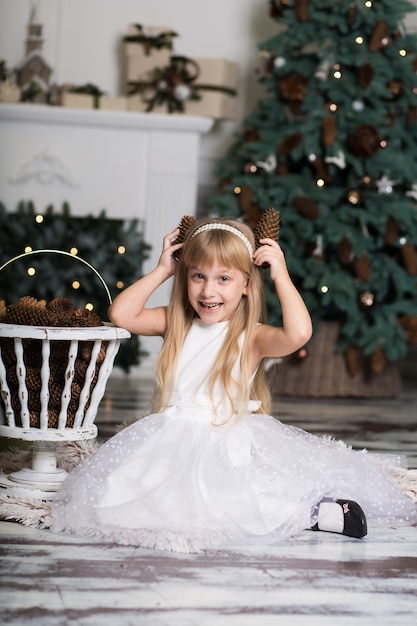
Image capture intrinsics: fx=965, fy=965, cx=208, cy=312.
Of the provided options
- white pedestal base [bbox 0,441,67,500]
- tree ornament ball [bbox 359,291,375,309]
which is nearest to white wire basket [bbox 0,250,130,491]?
white pedestal base [bbox 0,441,67,500]

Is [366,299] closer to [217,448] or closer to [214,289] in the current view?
[214,289]

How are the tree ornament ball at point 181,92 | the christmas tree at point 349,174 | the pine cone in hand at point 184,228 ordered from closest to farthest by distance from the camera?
the pine cone in hand at point 184,228 < the christmas tree at point 349,174 < the tree ornament ball at point 181,92

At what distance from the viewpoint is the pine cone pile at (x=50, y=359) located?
8.04 ft

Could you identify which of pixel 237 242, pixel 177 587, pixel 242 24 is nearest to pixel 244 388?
pixel 237 242

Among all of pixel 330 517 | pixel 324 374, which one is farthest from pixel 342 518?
pixel 324 374

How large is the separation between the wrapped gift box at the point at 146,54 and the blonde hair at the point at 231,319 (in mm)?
3229

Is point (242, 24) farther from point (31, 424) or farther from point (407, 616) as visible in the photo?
point (407, 616)

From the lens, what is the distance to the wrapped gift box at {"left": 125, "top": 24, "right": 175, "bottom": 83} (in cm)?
552

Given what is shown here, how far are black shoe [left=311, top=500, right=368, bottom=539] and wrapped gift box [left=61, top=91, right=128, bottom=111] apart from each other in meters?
3.60

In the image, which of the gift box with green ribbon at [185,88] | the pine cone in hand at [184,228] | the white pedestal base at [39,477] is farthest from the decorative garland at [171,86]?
the white pedestal base at [39,477]

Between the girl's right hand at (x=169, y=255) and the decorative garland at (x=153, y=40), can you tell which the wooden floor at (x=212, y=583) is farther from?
the decorative garland at (x=153, y=40)

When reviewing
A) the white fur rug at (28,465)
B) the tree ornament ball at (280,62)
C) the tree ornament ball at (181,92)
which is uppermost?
the tree ornament ball at (280,62)

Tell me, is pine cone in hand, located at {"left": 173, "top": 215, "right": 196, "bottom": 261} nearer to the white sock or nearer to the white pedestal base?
the white pedestal base

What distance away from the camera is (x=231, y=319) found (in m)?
2.54
